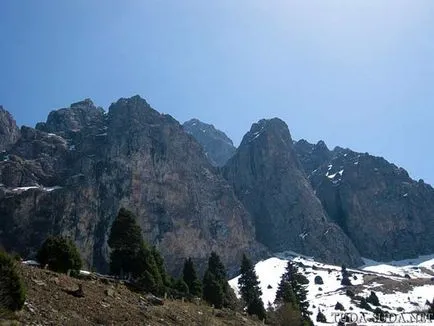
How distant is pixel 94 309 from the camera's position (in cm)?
2345

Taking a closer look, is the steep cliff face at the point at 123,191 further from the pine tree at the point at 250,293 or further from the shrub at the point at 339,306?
the pine tree at the point at 250,293

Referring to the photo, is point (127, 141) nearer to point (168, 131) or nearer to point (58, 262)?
point (168, 131)

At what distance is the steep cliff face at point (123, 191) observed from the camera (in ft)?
466

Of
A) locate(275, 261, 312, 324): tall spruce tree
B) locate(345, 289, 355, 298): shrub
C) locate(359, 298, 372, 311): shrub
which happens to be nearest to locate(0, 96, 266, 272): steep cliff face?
locate(345, 289, 355, 298): shrub

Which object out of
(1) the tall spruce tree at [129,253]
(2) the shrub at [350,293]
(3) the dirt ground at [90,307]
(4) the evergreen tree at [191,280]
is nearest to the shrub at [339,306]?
(2) the shrub at [350,293]

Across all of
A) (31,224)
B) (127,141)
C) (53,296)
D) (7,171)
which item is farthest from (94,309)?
(127,141)

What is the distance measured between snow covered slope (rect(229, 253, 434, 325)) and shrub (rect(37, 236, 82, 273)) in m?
64.7

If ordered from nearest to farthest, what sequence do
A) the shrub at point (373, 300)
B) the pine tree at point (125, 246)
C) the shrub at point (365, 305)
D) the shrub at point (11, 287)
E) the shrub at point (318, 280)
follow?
the shrub at point (11, 287) → the pine tree at point (125, 246) → the shrub at point (365, 305) → the shrub at point (373, 300) → the shrub at point (318, 280)

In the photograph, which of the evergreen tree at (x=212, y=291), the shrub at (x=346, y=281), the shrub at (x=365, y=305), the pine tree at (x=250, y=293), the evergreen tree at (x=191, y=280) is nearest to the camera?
the evergreen tree at (x=212, y=291)

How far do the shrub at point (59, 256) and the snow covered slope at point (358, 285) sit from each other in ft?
212

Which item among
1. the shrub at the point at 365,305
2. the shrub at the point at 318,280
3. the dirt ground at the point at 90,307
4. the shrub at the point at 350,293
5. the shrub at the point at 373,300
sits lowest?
the dirt ground at the point at 90,307

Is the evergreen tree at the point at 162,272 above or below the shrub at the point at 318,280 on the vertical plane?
below

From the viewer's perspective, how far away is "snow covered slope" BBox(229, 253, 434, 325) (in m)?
110

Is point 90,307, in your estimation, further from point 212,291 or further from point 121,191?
point 121,191
